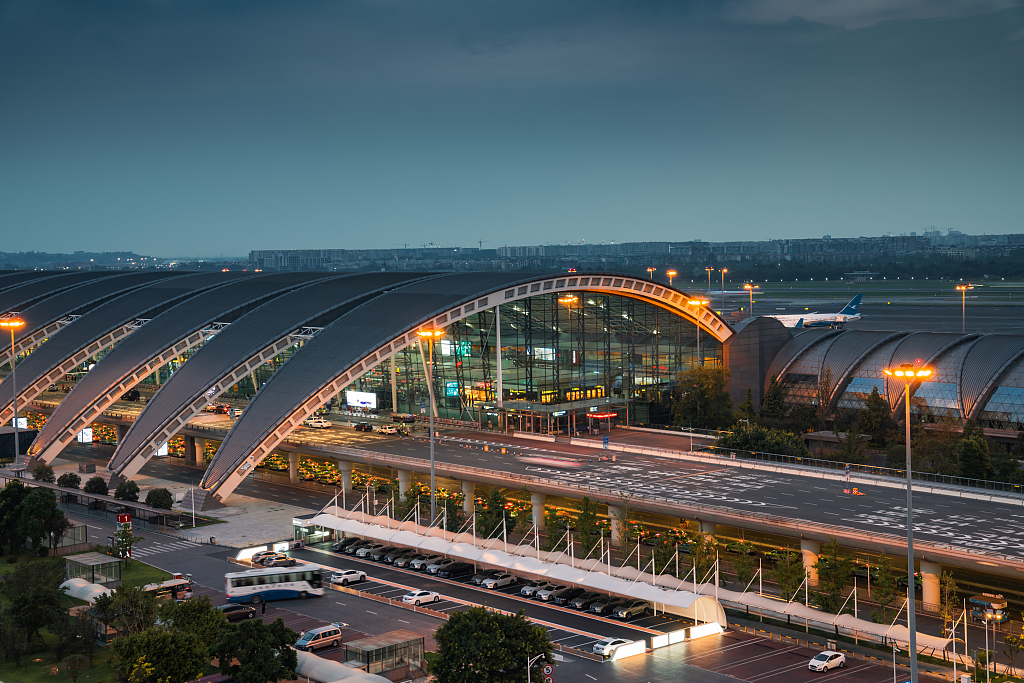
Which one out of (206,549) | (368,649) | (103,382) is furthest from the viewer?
(103,382)

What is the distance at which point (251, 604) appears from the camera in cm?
4966

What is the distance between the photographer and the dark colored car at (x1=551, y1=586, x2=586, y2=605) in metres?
48.8

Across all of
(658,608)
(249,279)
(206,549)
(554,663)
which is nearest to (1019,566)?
(658,608)

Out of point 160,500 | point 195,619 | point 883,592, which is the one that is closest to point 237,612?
point 195,619

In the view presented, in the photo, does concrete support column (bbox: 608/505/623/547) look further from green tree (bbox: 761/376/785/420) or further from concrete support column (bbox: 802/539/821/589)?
green tree (bbox: 761/376/785/420)

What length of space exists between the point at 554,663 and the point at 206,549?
30.8m

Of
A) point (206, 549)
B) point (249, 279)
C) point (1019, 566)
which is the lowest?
point (206, 549)

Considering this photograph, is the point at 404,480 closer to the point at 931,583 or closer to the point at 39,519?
the point at 39,519

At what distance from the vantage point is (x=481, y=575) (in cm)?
5303

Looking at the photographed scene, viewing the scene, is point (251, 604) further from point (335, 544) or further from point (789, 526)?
point (789, 526)

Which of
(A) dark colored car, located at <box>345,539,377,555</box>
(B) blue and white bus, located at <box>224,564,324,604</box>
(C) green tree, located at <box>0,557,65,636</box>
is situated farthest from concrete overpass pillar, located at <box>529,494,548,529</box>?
(C) green tree, located at <box>0,557,65,636</box>

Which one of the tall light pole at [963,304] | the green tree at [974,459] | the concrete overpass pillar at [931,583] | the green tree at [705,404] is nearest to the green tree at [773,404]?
the green tree at [705,404]

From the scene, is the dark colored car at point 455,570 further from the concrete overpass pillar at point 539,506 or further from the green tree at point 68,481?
the green tree at point 68,481

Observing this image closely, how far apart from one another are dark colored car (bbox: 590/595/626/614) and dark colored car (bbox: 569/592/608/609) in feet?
0.94
